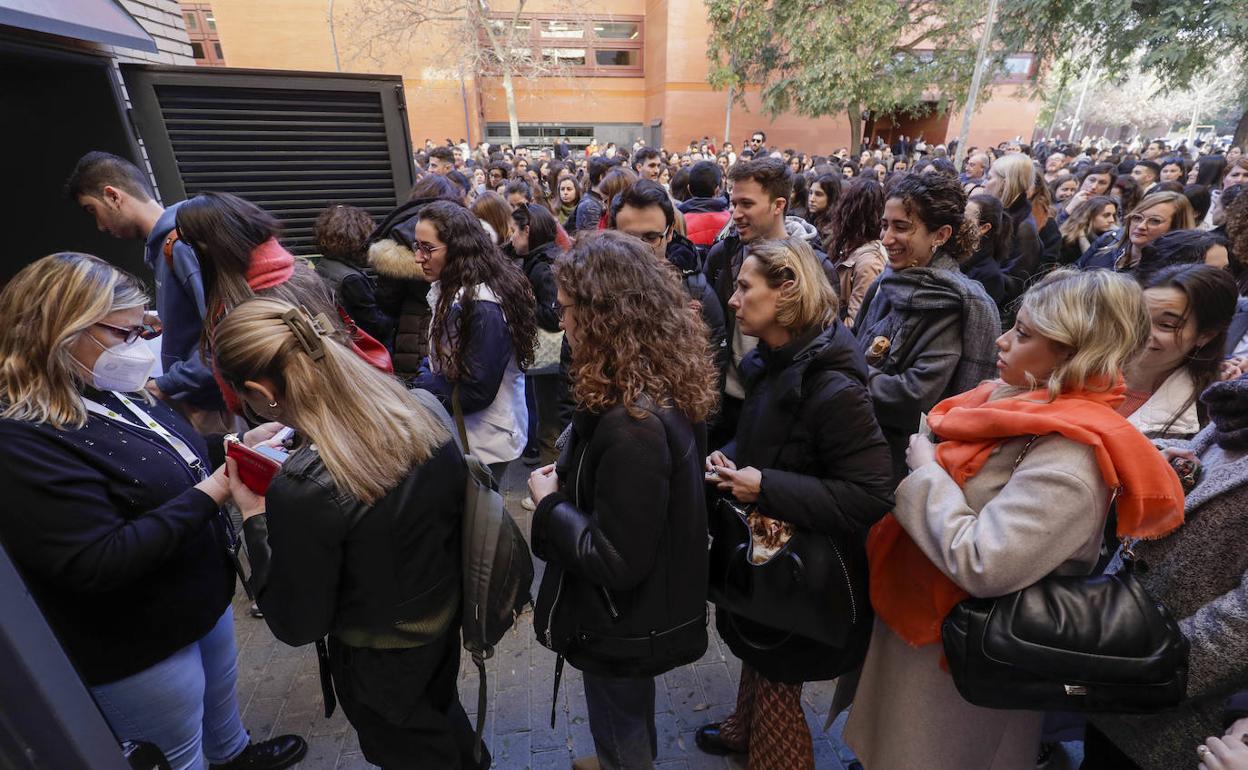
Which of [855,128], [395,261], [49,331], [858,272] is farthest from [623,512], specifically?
[855,128]

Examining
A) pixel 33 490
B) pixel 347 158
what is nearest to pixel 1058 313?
pixel 33 490

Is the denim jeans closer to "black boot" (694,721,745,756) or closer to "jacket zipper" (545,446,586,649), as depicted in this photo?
"jacket zipper" (545,446,586,649)

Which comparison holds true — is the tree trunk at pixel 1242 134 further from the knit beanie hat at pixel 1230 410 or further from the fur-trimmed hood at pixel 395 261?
→ the fur-trimmed hood at pixel 395 261

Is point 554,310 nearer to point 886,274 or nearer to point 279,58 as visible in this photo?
point 886,274

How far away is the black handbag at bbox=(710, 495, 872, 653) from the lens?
6.05 feet

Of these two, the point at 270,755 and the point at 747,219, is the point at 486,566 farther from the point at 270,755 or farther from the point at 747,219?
the point at 747,219

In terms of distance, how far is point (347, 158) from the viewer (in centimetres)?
431

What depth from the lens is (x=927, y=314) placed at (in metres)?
2.73

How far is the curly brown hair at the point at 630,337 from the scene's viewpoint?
1595 millimetres

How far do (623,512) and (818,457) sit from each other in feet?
2.49

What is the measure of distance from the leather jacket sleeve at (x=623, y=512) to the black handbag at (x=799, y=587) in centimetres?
40

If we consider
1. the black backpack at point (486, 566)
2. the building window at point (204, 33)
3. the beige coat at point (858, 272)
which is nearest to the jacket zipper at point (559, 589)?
the black backpack at point (486, 566)

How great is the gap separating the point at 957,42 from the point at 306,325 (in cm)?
2611

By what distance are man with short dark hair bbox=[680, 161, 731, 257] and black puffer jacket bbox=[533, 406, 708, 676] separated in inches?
138
